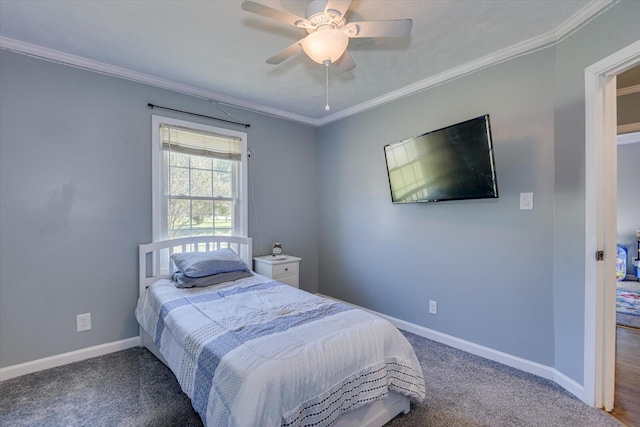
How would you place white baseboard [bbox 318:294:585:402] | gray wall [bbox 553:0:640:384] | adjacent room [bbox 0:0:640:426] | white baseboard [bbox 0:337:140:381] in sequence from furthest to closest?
white baseboard [bbox 0:337:140:381]
white baseboard [bbox 318:294:585:402]
gray wall [bbox 553:0:640:384]
adjacent room [bbox 0:0:640:426]

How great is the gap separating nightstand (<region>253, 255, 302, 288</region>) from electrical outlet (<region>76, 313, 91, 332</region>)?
1.59 metres

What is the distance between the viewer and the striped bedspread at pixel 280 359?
4.20ft

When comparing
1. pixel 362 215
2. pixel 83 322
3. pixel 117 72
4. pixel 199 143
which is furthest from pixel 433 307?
pixel 117 72

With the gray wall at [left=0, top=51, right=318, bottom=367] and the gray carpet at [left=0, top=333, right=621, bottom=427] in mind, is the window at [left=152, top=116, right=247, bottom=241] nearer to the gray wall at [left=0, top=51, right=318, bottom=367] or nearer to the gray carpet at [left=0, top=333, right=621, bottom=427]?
the gray wall at [left=0, top=51, right=318, bottom=367]

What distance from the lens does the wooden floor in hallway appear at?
186 centimetres

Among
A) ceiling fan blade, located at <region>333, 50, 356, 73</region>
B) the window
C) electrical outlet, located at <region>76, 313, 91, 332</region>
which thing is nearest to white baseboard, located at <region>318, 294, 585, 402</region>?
the window

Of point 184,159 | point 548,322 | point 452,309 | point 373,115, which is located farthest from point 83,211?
point 548,322

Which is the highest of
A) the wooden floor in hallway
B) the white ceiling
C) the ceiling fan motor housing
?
the white ceiling

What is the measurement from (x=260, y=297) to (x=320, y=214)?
2.06 metres

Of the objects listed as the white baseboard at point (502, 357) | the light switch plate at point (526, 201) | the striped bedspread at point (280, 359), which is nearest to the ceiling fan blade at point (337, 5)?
the striped bedspread at point (280, 359)

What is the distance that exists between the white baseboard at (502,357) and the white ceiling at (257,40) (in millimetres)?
2412

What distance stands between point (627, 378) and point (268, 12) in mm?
3543

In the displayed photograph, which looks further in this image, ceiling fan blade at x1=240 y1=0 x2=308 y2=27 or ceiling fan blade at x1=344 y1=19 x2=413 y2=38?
ceiling fan blade at x1=344 y1=19 x2=413 y2=38

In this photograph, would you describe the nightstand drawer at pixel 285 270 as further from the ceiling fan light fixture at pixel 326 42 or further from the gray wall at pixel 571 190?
the gray wall at pixel 571 190
